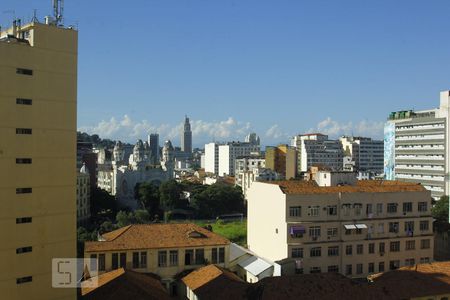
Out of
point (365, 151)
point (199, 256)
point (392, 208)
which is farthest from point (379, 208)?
point (365, 151)

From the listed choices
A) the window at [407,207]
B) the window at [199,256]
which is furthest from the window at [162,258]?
the window at [407,207]

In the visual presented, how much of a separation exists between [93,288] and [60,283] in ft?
20.0

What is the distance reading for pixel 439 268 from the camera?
107 ft

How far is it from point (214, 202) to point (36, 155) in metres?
60.0

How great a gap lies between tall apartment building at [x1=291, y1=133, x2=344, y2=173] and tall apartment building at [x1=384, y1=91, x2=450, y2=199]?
44.4m

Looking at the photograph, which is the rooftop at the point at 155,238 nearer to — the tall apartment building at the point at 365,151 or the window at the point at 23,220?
the window at the point at 23,220

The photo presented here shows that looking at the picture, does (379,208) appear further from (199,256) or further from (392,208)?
(199,256)

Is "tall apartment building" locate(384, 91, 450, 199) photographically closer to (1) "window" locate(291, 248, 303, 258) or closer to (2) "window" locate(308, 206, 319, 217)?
(2) "window" locate(308, 206, 319, 217)

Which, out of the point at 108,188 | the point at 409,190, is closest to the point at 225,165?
the point at 108,188

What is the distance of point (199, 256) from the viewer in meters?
33.0

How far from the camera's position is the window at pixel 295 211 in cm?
3503

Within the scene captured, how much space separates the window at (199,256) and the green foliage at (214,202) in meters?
46.4

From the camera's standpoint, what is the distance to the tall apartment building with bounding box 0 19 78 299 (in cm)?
1995

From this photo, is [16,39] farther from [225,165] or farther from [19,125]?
[225,165]
